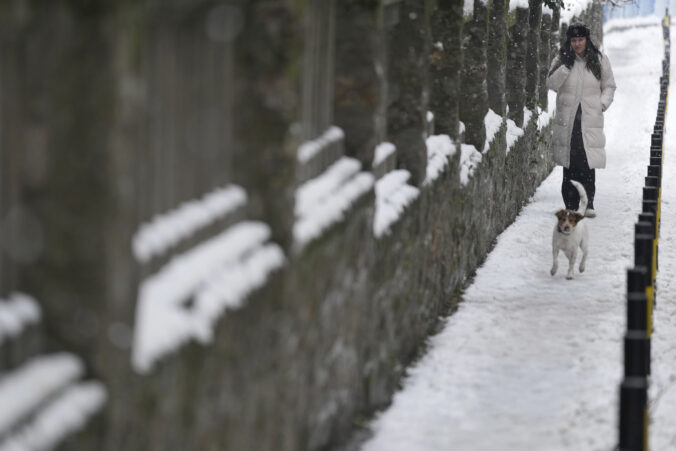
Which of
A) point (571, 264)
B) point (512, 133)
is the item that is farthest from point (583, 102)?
point (571, 264)

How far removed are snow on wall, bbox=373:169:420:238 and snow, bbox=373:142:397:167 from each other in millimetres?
109

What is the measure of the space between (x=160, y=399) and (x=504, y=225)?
351 inches

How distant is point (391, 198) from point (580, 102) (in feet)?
18.1

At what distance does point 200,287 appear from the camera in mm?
3688

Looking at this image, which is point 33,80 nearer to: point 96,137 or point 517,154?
point 96,137

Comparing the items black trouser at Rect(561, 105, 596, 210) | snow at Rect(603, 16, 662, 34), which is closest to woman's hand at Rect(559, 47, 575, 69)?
black trouser at Rect(561, 105, 596, 210)

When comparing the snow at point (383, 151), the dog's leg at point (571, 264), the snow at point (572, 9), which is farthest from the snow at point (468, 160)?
the snow at point (572, 9)

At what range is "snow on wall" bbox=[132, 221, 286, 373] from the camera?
3246 mm

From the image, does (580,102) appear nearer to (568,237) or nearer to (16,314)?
(568,237)

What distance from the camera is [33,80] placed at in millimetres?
2744

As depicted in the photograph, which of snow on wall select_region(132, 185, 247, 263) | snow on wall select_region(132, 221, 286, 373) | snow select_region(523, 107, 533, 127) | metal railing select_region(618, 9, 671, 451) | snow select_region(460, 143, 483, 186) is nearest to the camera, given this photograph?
snow on wall select_region(132, 221, 286, 373)

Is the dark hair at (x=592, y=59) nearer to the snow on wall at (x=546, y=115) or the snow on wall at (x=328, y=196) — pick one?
the snow on wall at (x=546, y=115)

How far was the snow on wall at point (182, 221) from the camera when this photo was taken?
345 cm

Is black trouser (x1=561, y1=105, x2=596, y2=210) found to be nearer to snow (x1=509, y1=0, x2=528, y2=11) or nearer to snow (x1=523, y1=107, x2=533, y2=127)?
snow (x1=523, y1=107, x2=533, y2=127)
